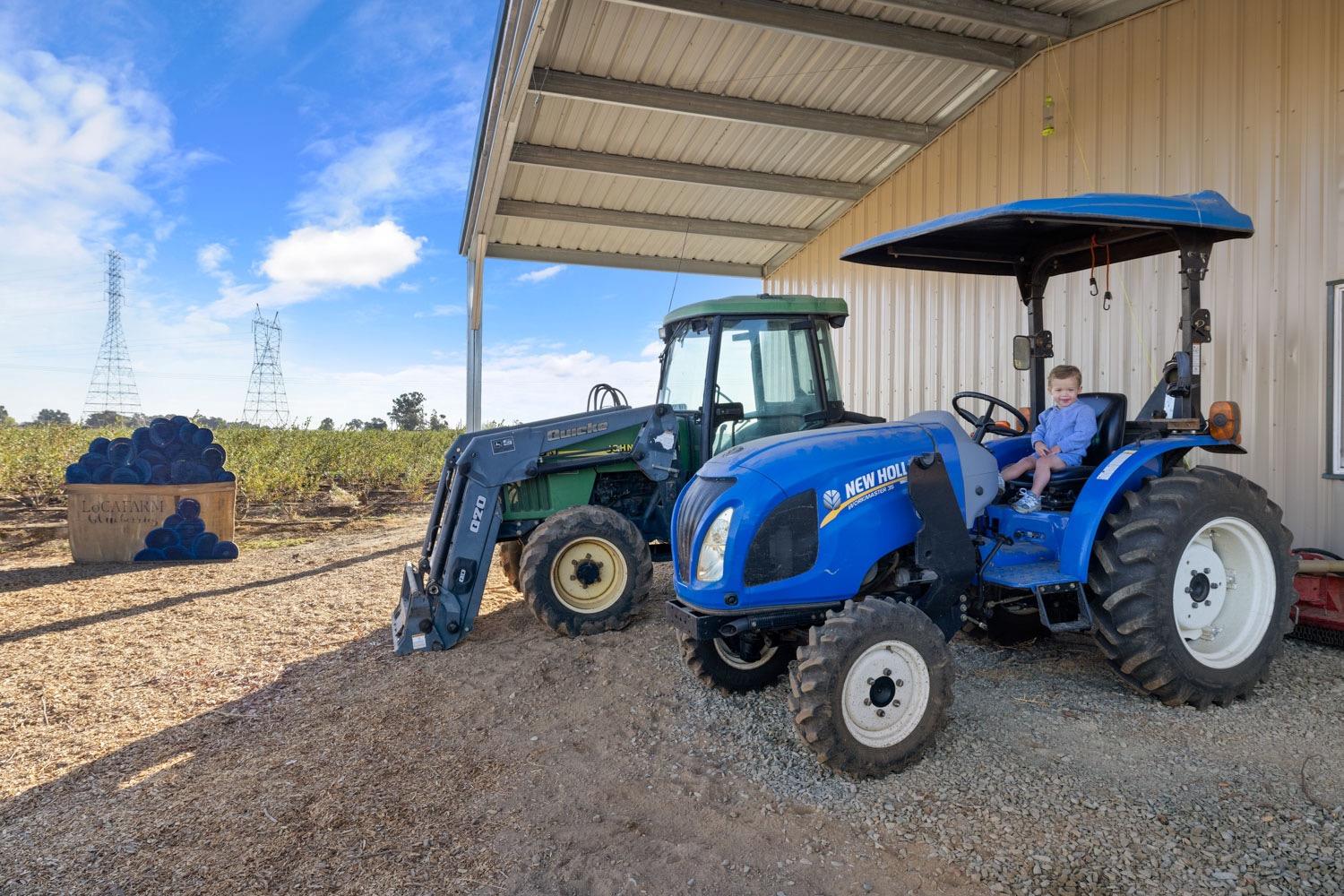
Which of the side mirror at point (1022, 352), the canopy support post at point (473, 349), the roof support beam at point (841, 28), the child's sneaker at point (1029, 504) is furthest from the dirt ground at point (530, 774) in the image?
the canopy support post at point (473, 349)

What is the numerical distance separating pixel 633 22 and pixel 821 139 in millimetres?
2866

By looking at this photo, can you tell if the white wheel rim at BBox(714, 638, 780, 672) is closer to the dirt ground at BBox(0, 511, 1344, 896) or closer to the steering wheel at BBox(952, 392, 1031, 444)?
the dirt ground at BBox(0, 511, 1344, 896)

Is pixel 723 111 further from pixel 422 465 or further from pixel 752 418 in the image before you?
pixel 422 465

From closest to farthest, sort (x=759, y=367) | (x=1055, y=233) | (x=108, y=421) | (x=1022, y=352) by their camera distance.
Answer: (x=1055, y=233) → (x=1022, y=352) → (x=759, y=367) → (x=108, y=421)

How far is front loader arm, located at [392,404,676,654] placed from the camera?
530 centimetres

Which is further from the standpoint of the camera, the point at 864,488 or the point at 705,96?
the point at 705,96

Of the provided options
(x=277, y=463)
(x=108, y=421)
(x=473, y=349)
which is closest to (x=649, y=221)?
(x=473, y=349)

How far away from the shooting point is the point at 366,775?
3.45m

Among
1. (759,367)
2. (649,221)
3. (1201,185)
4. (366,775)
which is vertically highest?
(649,221)

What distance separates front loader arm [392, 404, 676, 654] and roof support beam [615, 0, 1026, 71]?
9.97 ft

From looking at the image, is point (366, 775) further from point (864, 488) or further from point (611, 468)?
point (611, 468)

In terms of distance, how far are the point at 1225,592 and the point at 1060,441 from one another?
1055 millimetres

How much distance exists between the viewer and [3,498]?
1406 cm

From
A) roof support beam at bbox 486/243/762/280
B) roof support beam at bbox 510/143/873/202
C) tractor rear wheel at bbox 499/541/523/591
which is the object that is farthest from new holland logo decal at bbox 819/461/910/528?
roof support beam at bbox 486/243/762/280
